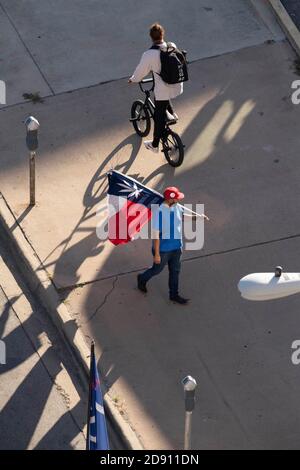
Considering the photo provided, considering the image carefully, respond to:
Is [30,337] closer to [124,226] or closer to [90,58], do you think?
[124,226]

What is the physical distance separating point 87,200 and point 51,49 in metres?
3.22

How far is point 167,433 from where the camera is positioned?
11625mm

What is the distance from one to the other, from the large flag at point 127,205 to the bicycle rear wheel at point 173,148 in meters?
1.67

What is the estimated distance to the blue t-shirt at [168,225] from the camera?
40.3 ft

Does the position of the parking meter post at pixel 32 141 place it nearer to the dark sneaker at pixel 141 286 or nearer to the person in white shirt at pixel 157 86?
the person in white shirt at pixel 157 86

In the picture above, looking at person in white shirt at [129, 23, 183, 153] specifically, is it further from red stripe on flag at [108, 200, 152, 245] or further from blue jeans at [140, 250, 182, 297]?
blue jeans at [140, 250, 182, 297]

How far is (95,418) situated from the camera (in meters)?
A: 11.0

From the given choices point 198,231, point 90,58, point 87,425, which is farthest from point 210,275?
point 90,58

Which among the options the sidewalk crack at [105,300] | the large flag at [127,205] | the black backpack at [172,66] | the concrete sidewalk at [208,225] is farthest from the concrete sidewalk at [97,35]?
the sidewalk crack at [105,300]

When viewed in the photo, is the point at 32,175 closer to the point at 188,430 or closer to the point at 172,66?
the point at 172,66

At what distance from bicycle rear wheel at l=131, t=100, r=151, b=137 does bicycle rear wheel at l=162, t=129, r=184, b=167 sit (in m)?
0.45

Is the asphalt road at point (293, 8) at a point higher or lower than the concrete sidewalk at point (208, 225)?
higher

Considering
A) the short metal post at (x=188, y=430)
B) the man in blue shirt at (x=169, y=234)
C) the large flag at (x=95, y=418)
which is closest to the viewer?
the short metal post at (x=188, y=430)

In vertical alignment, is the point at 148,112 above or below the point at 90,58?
below
